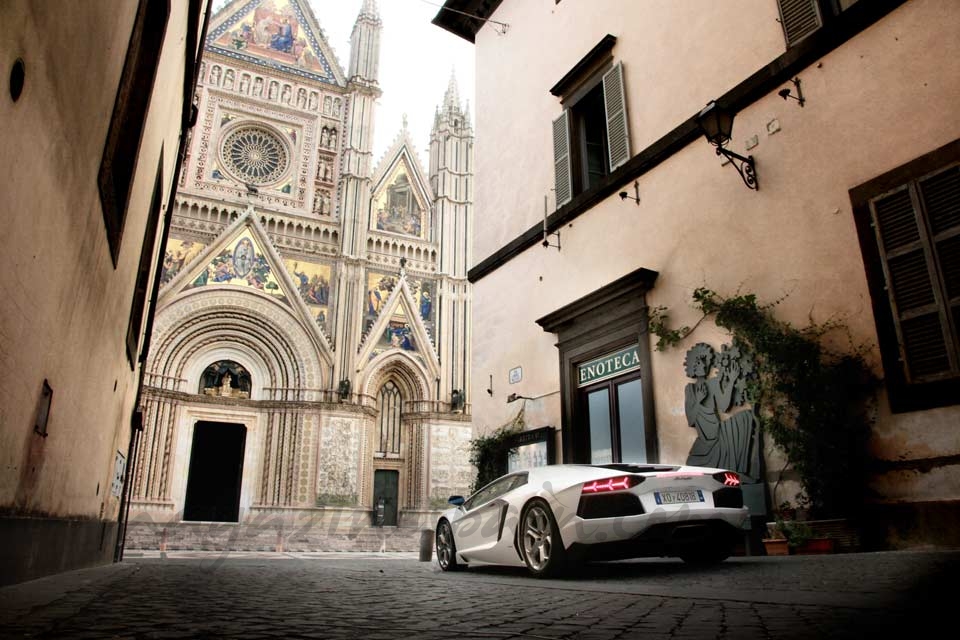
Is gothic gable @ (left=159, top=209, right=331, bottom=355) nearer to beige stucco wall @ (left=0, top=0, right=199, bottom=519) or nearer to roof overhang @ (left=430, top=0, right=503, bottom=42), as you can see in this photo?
roof overhang @ (left=430, top=0, right=503, bottom=42)

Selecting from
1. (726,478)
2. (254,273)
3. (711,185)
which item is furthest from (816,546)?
(254,273)

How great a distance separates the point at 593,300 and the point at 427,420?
71.0 feet

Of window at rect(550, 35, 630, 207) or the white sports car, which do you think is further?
window at rect(550, 35, 630, 207)

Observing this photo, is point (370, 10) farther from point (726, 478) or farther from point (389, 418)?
point (726, 478)

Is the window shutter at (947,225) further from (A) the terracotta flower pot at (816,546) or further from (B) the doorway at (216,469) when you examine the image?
(B) the doorway at (216,469)

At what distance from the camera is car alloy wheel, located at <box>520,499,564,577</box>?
214 inches

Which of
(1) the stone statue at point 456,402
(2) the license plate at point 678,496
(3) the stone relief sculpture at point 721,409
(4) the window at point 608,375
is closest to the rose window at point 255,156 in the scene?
(1) the stone statue at point 456,402

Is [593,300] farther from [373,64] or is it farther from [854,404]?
[373,64]

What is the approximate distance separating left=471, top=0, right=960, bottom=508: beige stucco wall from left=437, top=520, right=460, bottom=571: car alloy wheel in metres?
2.73

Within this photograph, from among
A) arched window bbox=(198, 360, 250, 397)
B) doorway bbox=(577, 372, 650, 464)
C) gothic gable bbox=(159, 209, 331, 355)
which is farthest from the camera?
gothic gable bbox=(159, 209, 331, 355)

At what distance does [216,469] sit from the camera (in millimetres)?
28234

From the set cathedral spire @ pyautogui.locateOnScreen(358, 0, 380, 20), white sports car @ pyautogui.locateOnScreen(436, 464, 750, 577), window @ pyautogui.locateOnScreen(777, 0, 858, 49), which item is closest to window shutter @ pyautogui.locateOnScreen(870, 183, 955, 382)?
white sports car @ pyautogui.locateOnScreen(436, 464, 750, 577)

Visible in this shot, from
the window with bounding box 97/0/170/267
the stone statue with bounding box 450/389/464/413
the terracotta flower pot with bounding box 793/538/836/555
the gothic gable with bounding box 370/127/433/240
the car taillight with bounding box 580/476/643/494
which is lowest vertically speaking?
the terracotta flower pot with bounding box 793/538/836/555

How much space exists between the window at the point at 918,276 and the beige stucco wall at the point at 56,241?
6142mm
